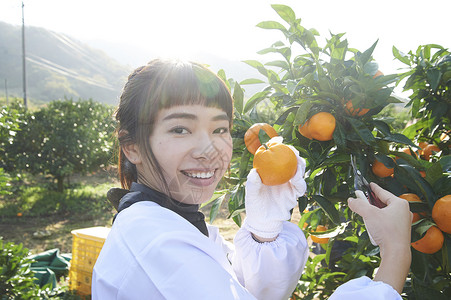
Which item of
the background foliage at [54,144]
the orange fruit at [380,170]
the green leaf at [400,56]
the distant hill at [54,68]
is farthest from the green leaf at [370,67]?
the distant hill at [54,68]

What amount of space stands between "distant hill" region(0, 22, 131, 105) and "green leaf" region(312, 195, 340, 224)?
51.8 meters

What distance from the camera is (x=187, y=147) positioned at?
0.89 m

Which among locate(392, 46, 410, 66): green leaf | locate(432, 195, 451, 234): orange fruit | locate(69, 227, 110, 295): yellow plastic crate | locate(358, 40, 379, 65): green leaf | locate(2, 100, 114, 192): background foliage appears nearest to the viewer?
locate(432, 195, 451, 234): orange fruit

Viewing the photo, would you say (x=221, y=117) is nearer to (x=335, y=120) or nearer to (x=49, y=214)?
(x=335, y=120)

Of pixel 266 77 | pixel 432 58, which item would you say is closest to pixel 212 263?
pixel 266 77

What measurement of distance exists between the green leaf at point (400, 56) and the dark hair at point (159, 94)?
781mm

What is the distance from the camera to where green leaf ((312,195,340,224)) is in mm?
928

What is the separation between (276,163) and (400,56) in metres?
0.84

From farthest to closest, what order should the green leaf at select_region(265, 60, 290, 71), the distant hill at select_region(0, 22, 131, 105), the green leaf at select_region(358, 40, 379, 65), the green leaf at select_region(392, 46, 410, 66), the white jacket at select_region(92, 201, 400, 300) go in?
the distant hill at select_region(0, 22, 131, 105)
the green leaf at select_region(392, 46, 410, 66)
the green leaf at select_region(265, 60, 290, 71)
the green leaf at select_region(358, 40, 379, 65)
the white jacket at select_region(92, 201, 400, 300)

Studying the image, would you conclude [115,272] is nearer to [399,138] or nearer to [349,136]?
[349,136]

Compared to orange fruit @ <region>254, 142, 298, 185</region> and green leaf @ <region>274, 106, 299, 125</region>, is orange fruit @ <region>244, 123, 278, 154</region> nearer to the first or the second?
→ green leaf @ <region>274, 106, 299, 125</region>

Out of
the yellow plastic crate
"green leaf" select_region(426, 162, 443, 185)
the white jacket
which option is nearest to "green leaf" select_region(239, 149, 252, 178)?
the white jacket

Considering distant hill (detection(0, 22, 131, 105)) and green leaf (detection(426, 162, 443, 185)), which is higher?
green leaf (detection(426, 162, 443, 185))

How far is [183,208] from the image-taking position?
0.97 meters
